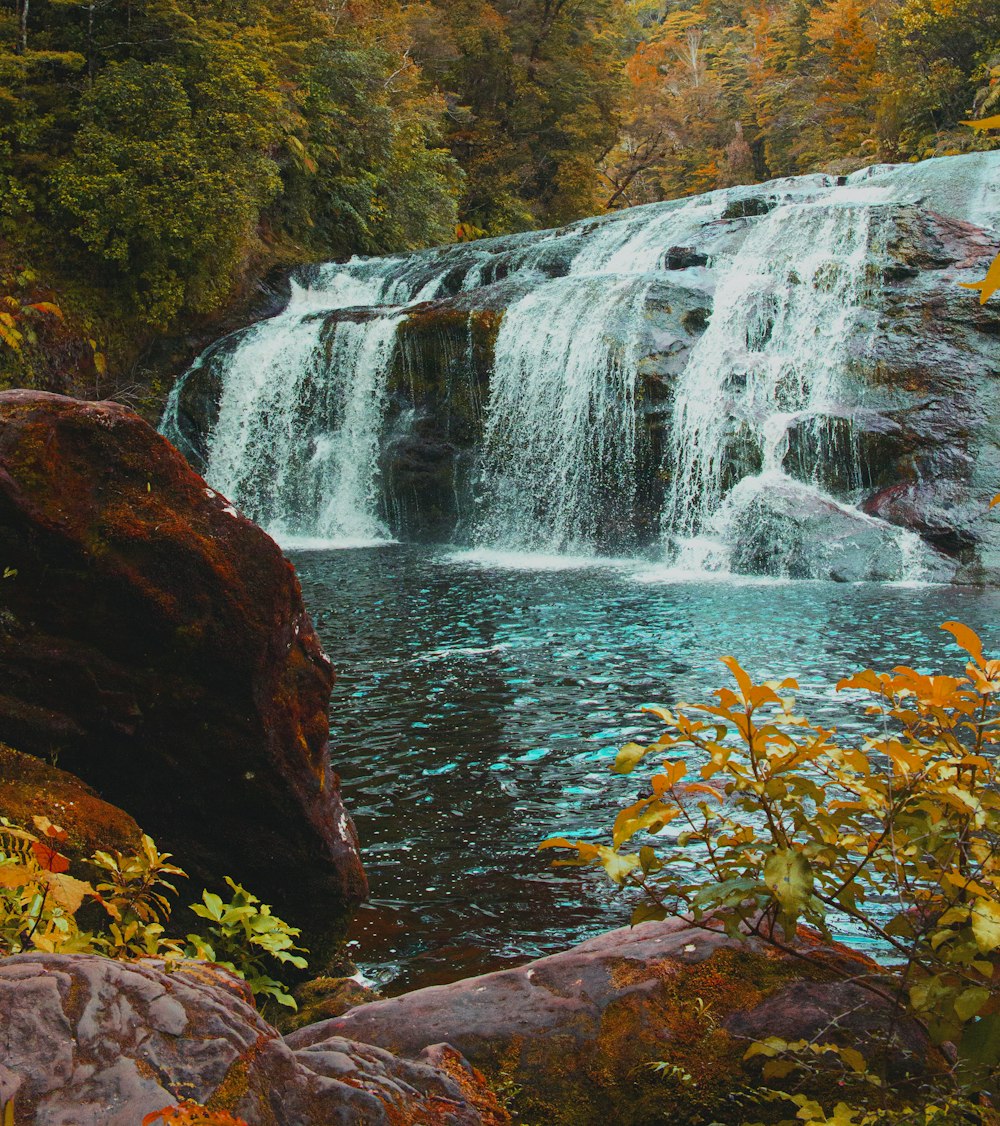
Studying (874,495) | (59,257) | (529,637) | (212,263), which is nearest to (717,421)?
(874,495)

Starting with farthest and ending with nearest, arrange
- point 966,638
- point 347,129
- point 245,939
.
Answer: point 347,129
point 245,939
point 966,638

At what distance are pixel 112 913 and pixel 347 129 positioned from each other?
26.0m

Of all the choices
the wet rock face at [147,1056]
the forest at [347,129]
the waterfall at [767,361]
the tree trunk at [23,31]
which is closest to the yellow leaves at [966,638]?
the wet rock face at [147,1056]

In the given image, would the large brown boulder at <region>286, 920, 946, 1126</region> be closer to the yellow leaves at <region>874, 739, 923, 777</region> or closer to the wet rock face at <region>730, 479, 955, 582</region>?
the yellow leaves at <region>874, 739, 923, 777</region>

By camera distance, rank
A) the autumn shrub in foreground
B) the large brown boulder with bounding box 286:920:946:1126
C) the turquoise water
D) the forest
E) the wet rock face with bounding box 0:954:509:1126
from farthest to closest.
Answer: the forest < the turquoise water < the large brown boulder with bounding box 286:920:946:1126 < the autumn shrub in foreground < the wet rock face with bounding box 0:954:509:1126

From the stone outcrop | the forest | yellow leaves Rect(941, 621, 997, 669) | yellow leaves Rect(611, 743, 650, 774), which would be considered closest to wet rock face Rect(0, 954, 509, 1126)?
yellow leaves Rect(611, 743, 650, 774)

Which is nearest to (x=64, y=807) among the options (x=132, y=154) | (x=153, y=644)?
(x=153, y=644)

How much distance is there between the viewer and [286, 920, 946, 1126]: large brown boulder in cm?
252

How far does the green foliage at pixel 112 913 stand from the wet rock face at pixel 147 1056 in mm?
286

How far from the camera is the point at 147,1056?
5.24 ft

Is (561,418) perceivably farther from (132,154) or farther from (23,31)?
(23,31)

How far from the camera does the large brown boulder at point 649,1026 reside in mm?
2521

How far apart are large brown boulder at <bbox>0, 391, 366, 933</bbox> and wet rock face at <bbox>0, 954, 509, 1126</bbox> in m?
1.60

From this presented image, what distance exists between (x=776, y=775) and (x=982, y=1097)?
0.81m
